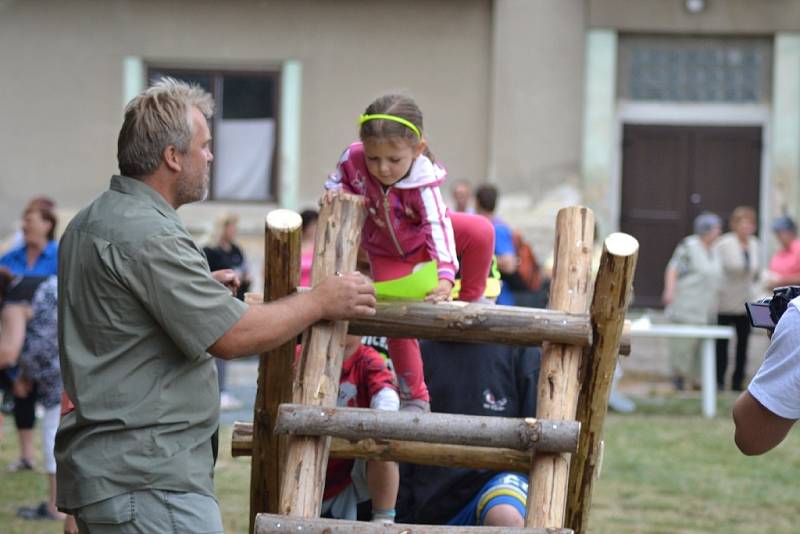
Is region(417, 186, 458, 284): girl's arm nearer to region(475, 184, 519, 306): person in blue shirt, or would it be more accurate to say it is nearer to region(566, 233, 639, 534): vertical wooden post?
region(566, 233, 639, 534): vertical wooden post

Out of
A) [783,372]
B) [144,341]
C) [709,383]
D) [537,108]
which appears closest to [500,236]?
[709,383]

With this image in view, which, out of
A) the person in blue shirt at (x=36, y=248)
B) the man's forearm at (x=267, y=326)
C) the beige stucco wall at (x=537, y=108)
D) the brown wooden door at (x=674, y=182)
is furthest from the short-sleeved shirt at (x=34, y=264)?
the brown wooden door at (x=674, y=182)

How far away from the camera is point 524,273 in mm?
12383

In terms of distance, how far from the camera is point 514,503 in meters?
5.25

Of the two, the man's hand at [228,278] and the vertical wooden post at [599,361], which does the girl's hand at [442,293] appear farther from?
the man's hand at [228,278]

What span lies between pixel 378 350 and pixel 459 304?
2.47 ft

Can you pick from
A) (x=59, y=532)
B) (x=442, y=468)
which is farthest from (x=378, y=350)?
(x=59, y=532)

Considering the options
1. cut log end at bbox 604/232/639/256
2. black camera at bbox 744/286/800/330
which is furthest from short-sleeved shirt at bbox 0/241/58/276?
black camera at bbox 744/286/800/330

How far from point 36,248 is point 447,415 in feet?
17.3

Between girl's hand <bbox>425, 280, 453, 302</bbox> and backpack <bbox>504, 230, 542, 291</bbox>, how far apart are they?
695 cm

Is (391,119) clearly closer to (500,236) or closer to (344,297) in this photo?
(344,297)

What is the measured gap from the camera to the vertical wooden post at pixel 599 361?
4742mm

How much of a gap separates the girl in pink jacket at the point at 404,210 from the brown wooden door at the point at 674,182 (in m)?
12.2

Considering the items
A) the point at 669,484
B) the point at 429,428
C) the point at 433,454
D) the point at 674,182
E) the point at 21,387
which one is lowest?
the point at 669,484
